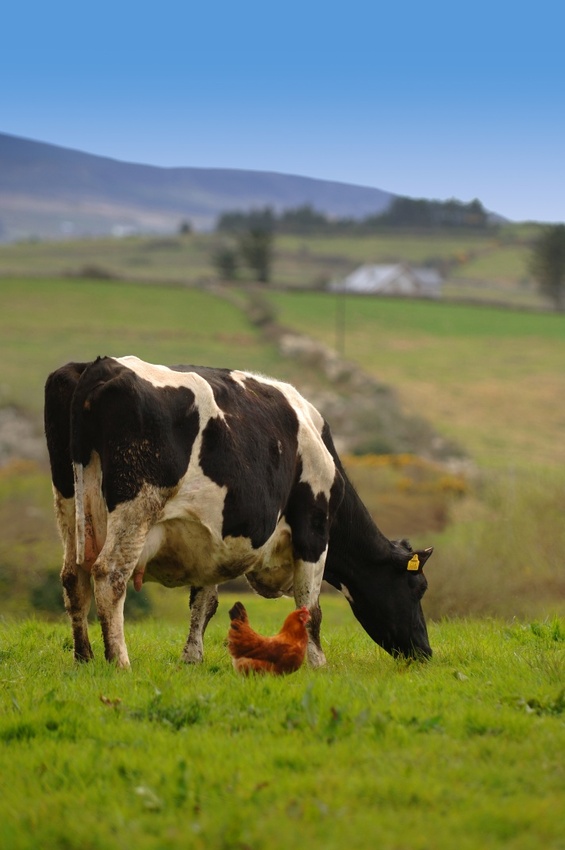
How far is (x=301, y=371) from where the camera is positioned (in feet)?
216

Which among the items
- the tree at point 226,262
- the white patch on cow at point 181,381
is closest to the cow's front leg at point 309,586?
the white patch on cow at point 181,381

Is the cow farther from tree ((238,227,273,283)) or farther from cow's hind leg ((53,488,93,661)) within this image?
tree ((238,227,273,283))

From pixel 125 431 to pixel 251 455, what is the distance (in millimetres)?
1317

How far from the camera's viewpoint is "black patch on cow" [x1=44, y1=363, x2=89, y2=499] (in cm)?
873

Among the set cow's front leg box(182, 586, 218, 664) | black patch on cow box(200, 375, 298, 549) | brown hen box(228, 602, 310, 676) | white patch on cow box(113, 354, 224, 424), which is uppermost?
white patch on cow box(113, 354, 224, 424)

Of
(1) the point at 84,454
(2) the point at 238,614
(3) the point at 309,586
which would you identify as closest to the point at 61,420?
(1) the point at 84,454

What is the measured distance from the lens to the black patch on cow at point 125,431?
825 centimetres

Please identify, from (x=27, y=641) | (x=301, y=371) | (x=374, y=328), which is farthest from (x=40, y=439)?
(x=27, y=641)

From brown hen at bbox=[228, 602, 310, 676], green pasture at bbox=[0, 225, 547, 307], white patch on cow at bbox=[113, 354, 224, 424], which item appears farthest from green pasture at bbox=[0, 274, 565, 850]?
green pasture at bbox=[0, 225, 547, 307]

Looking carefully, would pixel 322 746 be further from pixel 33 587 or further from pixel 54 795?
pixel 33 587

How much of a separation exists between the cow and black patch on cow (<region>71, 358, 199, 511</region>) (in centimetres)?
1

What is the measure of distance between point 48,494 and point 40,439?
9.92 metres

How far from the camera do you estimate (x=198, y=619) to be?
9922 mm

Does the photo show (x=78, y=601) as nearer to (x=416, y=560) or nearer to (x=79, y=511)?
(x=79, y=511)
